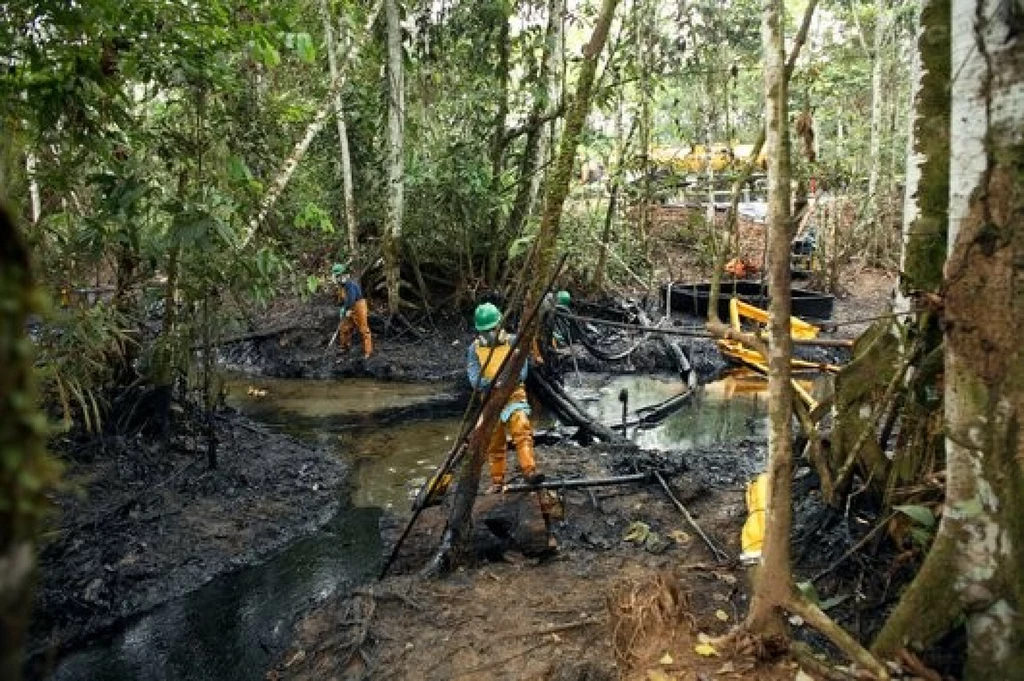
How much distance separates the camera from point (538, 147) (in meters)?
15.0

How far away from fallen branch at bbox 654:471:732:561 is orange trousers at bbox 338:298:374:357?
8.65 meters

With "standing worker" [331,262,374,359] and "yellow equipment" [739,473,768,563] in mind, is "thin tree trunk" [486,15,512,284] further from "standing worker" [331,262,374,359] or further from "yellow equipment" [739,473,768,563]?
"yellow equipment" [739,473,768,563]

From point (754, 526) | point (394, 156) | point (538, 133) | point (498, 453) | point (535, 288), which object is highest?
point (538, 133)

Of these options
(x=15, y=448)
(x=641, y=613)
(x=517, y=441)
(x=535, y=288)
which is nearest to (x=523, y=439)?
(x=517, y=441)

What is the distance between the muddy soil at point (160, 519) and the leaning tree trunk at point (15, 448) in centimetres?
503

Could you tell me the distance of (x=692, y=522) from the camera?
6.14 metres

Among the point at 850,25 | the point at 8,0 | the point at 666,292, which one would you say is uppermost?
the point at 850,25

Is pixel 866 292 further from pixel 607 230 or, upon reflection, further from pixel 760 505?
pixel 760 505

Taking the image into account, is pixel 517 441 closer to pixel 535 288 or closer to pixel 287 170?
pixel 535 288

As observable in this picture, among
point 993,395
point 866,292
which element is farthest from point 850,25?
point 993,395

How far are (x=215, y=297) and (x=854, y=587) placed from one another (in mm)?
6587

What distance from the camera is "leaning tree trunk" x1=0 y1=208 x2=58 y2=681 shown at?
90 cm

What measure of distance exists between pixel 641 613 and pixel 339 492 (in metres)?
4.94

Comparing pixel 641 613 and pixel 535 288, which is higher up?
pixel 535 288
